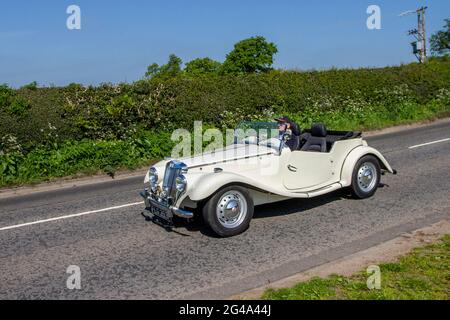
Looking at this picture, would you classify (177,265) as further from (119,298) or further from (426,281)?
(426,281)

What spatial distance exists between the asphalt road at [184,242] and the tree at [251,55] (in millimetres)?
27617

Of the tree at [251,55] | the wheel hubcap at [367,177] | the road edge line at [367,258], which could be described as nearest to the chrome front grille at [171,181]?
the road edge line at [367,258]

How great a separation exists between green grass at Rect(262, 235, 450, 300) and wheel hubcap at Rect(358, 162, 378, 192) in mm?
3242

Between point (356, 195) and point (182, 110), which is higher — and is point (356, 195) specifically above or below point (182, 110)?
below

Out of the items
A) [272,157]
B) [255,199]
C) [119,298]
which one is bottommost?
[119,298]

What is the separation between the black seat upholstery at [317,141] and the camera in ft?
28.1

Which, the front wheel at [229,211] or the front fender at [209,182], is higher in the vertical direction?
the front fender at [209,182]

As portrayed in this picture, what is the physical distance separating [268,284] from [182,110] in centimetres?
1076

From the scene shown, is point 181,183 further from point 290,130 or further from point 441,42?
point 441,42

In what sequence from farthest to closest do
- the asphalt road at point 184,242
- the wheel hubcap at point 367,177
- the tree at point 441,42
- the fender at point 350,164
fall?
the tree at point 441,42, the wheel hubcap at point 367,177, the fender at point 350,164, the asphalt road at point 184,242

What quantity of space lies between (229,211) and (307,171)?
68.3 inches

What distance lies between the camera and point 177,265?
609 cm

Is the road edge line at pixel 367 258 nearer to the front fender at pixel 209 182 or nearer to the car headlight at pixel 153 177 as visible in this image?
the front fender at pixel 209 182
